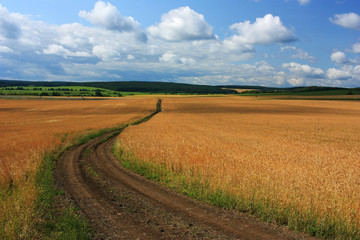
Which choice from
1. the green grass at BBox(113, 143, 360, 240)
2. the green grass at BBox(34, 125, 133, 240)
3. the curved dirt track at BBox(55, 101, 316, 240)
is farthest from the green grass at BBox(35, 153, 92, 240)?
the green grass at BBox(113, 143, 360, 240)

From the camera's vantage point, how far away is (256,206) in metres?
9.82

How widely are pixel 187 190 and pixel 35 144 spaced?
53.5ft

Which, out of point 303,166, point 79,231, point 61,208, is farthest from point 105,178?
point 303,166

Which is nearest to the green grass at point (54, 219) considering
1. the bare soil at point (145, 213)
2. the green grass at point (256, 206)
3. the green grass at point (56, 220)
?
the green grass at point (56, 220)

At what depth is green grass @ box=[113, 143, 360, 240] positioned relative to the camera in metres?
7.99

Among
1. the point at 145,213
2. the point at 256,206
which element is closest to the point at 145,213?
the point at 145,213

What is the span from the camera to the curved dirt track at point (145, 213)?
8.10 metres

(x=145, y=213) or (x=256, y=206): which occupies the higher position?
(x=256, y=206)

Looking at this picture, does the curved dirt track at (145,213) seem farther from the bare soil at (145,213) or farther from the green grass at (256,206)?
the green grass at (256,206)

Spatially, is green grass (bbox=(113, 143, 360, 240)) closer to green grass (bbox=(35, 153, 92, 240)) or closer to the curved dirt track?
the curved dirt track

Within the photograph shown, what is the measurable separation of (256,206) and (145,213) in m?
4.21

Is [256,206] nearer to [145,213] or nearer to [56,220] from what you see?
[145,213]

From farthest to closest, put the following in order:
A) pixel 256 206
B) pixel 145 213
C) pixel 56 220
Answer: pixel 256 206, pixel 145 213, pixel 56 220

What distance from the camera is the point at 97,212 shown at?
965cm
